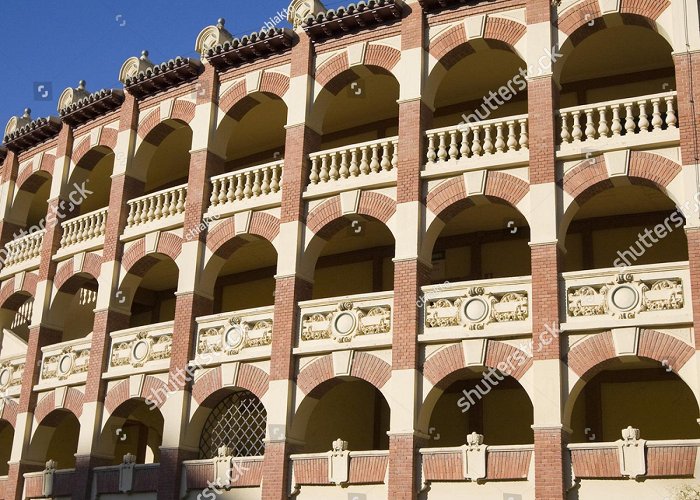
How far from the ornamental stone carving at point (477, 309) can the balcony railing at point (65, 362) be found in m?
10.9

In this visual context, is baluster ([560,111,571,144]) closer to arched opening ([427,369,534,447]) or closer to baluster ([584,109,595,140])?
baluster ([584,109,595,140])

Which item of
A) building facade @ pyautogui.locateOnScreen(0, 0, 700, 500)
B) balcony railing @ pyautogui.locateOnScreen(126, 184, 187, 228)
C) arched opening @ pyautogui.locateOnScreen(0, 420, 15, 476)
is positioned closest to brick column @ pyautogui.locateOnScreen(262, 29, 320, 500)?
building facade @ pyautogui.locateOnScreen(0, 0, 700, 500)

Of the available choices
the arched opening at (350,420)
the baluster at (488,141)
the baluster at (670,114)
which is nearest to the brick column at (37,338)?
the arched opening at (350,420)

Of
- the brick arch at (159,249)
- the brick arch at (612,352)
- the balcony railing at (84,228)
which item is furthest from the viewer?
the balcony railing at (84,228)

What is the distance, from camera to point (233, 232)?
2459cm

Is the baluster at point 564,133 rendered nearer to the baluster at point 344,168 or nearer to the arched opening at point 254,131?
the baluster at point 344,168

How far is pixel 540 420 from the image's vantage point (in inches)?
749

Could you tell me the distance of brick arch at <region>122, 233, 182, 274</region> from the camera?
25744 mm

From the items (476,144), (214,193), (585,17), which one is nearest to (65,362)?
(214,193)

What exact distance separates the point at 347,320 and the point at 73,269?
10.4m

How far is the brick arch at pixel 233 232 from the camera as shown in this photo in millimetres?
24000

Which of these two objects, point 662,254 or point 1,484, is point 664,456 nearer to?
point 662,254

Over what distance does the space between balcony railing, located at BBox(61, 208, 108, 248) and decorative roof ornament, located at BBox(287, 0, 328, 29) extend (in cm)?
799

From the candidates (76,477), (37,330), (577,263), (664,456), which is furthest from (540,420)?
(37,330)
